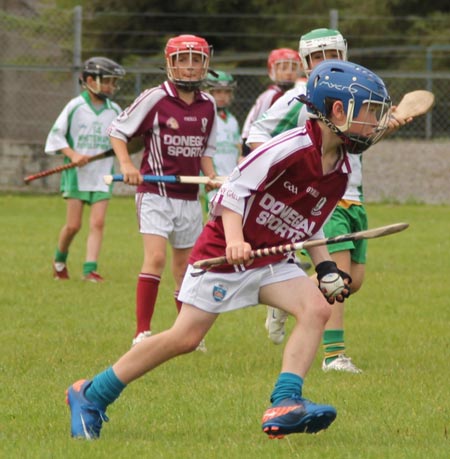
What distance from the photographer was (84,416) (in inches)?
205

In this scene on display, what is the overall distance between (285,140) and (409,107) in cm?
260

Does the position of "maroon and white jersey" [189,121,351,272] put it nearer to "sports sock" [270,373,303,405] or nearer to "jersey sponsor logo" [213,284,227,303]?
"jersey sponsor logo" [213,284,227,303]

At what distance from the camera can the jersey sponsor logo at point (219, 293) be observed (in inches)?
203

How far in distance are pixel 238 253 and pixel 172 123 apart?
3106mm

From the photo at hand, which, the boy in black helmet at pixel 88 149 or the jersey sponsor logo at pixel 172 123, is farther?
the boy in black helmet at pixel 88 149

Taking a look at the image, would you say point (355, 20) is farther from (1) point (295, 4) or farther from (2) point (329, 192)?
(2) point (329, 192)

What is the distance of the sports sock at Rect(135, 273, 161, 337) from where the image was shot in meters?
7.84

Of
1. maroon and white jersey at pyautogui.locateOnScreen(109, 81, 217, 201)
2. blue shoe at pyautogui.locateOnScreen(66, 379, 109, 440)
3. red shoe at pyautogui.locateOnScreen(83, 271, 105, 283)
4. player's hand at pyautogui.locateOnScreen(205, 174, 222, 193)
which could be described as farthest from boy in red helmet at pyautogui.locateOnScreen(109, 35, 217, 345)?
red shoe at pyautogui.locateOnScreen(83, 271, 105, 283)

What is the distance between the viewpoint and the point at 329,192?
5.23 metres

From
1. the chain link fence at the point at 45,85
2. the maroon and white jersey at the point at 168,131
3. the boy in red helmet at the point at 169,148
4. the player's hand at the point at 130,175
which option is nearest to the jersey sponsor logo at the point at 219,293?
the player's hand at the point at 130,175

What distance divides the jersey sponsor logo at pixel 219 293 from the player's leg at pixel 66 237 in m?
6.27

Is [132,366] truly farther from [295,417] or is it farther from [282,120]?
[282,120]

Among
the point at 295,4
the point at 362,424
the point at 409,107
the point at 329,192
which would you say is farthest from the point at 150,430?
the point at 295,4

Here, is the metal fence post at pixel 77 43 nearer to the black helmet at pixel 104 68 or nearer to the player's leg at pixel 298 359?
the black helmet at pixel 104 68
